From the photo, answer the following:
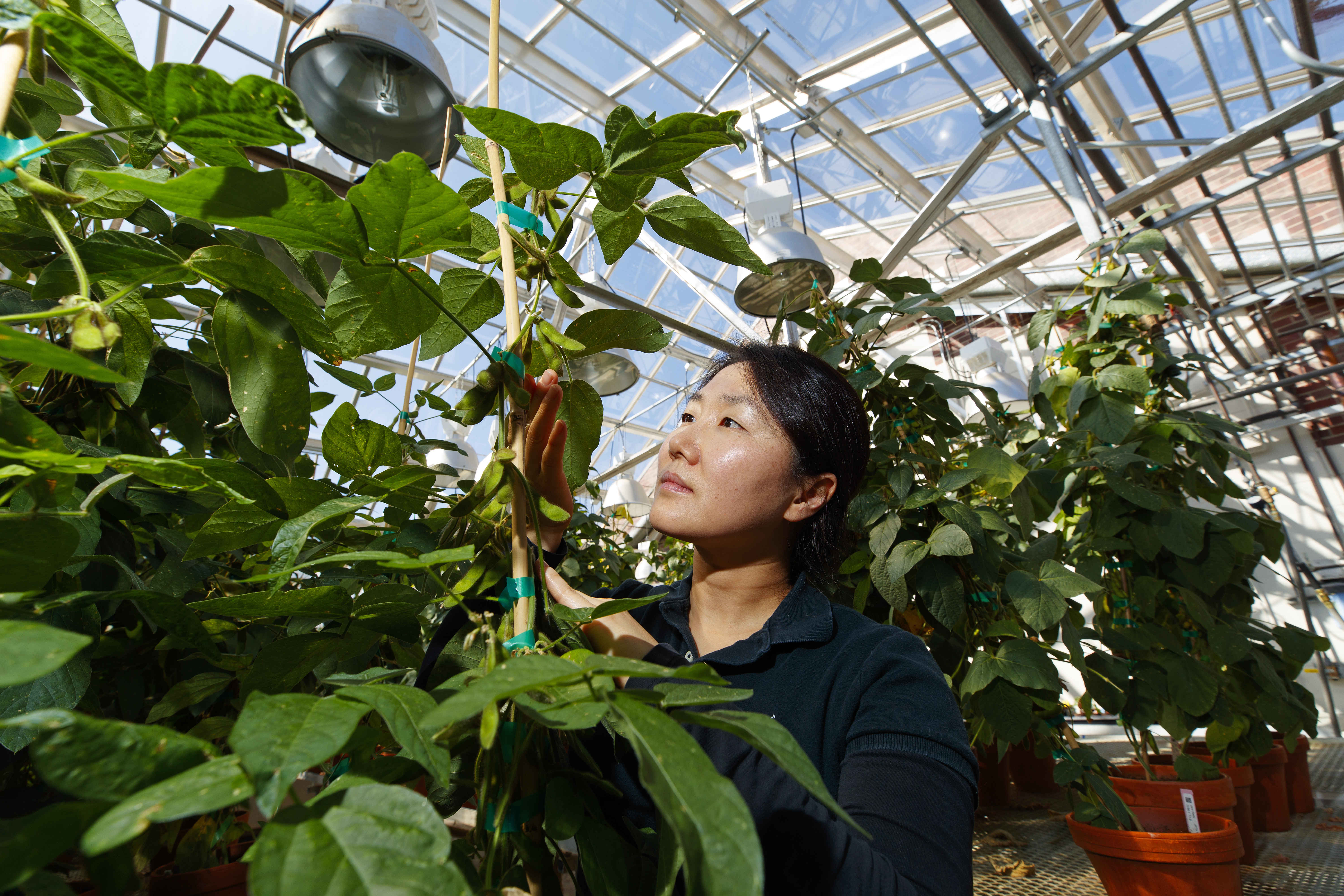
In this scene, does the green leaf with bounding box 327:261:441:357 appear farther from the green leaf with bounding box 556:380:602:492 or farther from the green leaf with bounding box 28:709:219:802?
the green leaf with bounding box 28:709:219:802

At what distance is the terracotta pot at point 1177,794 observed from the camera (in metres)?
1.30

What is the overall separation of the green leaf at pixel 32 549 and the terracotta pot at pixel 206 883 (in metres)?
0.47

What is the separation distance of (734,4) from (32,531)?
434cm

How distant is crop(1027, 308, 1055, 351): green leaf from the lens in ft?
5.16

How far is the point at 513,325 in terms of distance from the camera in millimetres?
338

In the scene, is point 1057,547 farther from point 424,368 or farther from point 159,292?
point 424,368

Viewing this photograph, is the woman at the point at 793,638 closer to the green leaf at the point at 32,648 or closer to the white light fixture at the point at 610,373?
the green leaf at the point at 32,648

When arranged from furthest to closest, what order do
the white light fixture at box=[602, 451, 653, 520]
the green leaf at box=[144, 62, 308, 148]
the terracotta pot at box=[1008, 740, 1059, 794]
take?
1. the white light fixture at box=[602, 451, 653, 520]
2. the terracotta pot at box=[1008, 740, 1059, 794]
3. the green leaf at box=[144, 62, 308, 148]

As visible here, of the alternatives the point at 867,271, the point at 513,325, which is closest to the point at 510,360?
the point at 513,325

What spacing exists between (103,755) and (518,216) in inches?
10.8

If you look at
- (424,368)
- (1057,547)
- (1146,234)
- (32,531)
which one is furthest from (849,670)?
(424,368)

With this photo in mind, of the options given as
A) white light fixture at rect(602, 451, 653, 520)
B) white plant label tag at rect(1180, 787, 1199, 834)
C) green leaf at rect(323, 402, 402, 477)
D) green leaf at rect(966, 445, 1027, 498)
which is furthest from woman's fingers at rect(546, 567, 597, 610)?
white light fixture at rect(602, 451, 653, 520)

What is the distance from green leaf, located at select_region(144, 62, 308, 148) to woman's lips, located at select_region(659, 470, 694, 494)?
0.55m

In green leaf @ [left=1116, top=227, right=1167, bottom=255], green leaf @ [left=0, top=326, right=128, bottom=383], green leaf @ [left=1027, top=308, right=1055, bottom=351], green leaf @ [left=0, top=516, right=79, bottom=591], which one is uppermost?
green leaf @ [left=1116, top=227, right=1167, bottom=255]
